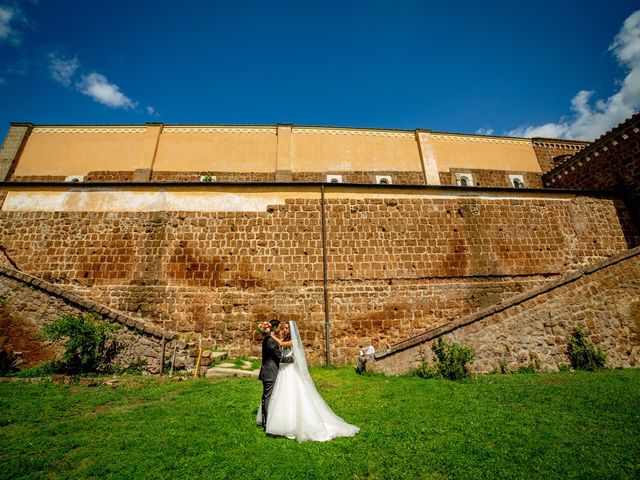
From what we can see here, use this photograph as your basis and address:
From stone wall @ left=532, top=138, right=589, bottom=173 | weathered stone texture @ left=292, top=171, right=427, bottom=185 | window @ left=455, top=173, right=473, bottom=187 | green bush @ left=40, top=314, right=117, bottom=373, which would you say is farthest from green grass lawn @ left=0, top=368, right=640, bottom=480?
stone wall @ left=532, top=138, right=589, bottom=173

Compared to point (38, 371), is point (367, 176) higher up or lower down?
higher up

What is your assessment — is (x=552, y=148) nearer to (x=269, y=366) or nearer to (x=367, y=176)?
(x=367, y=176)

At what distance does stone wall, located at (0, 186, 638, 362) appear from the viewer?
10383mm

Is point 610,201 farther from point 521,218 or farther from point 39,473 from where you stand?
point 39,473

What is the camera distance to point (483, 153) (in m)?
20.5

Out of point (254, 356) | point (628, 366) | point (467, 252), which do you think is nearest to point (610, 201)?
point (467, 252)

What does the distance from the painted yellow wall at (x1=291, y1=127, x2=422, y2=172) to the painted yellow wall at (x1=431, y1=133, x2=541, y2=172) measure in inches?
71.9

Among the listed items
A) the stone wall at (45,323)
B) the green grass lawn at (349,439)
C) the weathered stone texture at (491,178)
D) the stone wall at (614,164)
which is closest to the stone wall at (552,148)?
the weathered stone texture at (491,178)

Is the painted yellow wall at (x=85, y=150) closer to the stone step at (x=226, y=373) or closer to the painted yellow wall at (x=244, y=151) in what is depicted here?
the painted yellow wall at (x=244, y=151)

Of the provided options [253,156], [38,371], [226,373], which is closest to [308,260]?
[226,373]

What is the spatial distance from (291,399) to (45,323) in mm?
7638

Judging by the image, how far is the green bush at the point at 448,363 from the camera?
25.1ft

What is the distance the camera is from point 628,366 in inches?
324

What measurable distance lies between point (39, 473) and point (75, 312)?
6.10 m
